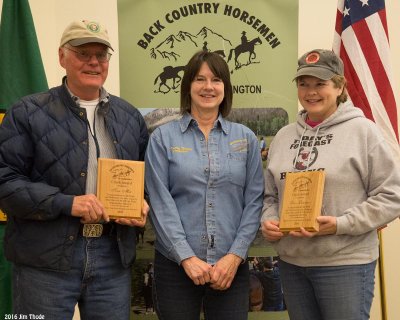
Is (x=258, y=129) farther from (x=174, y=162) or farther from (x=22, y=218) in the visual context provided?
(x=22, y=218)

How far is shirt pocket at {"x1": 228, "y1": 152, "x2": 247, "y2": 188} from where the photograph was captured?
220 centimetres

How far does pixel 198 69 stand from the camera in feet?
7.36

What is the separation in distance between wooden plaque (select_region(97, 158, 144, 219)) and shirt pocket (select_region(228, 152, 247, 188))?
1.42ft

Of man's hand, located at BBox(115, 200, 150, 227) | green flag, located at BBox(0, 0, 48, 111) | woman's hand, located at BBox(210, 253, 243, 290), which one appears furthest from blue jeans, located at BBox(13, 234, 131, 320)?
green flag, located at BBox(0, 0, 48, 111)

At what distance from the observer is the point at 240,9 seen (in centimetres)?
301

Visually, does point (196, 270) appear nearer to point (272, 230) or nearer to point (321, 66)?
point (272, 230)

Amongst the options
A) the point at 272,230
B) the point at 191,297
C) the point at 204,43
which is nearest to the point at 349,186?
the point at 272,230

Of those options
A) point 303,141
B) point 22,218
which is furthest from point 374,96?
point 22,218

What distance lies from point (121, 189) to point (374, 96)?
1639 millimetres

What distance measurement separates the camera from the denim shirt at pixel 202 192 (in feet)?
7.01

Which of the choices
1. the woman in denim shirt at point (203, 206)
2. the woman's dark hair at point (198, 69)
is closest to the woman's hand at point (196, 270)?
the woman in denim shirt at point (203, 206)

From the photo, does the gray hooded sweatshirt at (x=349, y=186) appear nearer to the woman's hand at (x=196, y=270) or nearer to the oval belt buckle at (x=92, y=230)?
the woman's hand at (x=196, y=270)

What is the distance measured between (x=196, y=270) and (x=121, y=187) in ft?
1.60

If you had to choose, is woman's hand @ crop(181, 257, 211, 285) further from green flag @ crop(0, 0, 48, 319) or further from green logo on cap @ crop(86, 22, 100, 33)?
green flag @ crop(0, 0, 48, 319)
